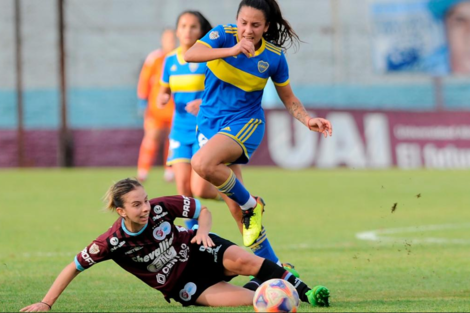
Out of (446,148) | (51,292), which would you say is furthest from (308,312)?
(446,148)

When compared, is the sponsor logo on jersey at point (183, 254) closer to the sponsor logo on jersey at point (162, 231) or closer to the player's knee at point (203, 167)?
the sponsor logo on jersey at point (162, 231)

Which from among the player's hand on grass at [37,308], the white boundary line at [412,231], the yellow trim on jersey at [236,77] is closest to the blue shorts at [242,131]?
the yellow trim on jersey at [236,77]

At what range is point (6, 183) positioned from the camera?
58.8 ft

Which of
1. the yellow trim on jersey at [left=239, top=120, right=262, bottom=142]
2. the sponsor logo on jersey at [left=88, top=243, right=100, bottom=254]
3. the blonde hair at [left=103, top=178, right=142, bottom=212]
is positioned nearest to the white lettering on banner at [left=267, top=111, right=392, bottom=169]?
the yellow trim on jersey at [left=239, top=120, right=262, bottom=142]

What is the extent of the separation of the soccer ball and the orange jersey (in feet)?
A: 35.4

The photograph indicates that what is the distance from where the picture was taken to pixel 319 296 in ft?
19.0

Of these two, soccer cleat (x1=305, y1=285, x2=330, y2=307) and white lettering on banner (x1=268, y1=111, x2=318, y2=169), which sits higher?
soccer cleat (x1=305, y1=285, x2=330, y2=307)

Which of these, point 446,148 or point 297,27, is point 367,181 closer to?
point 446,148

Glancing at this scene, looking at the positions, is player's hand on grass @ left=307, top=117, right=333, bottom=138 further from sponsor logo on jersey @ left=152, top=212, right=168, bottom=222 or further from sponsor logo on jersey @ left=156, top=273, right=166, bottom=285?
sponsor logo on jersey @ left=156, top=273, right=166, bottom=285

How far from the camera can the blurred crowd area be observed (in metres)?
30.5

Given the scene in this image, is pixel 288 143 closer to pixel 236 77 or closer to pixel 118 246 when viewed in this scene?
pixel 236 77

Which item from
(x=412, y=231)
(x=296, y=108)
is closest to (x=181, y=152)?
(x=296, y=108)

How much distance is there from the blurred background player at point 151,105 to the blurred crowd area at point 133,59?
12566 mm

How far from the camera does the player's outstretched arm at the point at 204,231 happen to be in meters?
5.96
